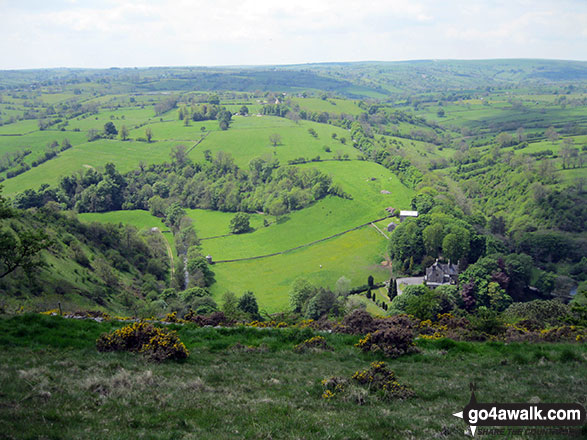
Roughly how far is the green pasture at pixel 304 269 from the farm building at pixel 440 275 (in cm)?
994

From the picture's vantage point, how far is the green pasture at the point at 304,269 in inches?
3543

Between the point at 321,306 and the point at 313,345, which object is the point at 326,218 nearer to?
the point at 321,306

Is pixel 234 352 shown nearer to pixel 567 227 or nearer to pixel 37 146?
pixel 567 227

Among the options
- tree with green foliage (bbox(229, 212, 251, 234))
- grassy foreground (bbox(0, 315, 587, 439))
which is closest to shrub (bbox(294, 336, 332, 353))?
grassy foreground (bbox(0, 315, 587, 439))

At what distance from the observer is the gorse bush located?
20891 millimetres

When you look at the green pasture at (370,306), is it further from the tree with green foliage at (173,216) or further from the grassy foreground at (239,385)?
the tree with green foliage at (173,216)

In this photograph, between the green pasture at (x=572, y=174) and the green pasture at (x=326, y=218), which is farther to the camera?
the green pasture at (x=572, y=174)

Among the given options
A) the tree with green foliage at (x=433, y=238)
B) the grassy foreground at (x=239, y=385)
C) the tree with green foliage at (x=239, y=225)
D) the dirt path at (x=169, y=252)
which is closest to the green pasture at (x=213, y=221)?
the tree with green foliage at (x=239, y=225)

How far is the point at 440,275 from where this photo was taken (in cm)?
8812

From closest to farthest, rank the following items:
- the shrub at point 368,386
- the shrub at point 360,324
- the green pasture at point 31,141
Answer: the shrub at point 368,386 → the shrub at point 360,324 → the green pasture at point 31,141

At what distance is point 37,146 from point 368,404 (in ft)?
685

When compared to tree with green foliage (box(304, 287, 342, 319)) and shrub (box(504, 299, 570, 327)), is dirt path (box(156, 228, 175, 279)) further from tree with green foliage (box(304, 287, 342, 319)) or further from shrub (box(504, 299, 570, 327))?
shrub (box(504, 299, 570, 327))

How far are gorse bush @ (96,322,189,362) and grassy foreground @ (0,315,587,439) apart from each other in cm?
73

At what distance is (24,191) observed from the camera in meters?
138
